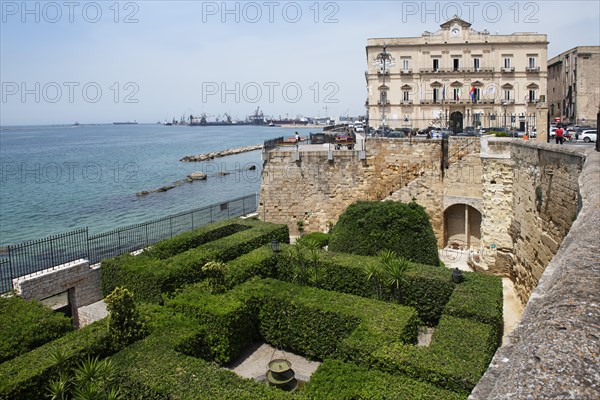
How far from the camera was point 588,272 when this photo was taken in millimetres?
3717

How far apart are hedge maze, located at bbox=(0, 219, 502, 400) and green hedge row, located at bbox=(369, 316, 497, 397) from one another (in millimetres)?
20

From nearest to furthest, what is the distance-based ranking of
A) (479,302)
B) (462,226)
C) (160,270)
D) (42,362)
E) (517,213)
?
(42,362)
(479,302)
(160,270)
(517,213)
(462,226)

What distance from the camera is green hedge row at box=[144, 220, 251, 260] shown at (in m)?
15.8

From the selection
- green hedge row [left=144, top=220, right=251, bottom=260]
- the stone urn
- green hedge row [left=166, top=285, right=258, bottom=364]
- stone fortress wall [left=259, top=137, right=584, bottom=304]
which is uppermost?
stone fortress wall [left=259, top=137, right=584, bottom=304]

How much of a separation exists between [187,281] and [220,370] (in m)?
5.66

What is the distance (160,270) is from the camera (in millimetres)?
13703

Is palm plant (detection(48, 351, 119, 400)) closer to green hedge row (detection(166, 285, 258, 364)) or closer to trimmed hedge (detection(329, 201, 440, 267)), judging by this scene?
green hedge row (detection(166, 285, 258, 364))

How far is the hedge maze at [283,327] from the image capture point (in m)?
8.24

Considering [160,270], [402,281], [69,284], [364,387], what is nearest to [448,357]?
[364,387]

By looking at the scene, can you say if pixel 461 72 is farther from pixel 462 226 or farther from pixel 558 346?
pixel 558 346

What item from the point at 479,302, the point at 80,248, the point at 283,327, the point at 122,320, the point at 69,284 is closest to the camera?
the point at 122,320

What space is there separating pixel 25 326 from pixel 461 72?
42053mm

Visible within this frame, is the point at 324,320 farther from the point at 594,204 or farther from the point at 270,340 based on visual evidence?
the point at 594,204

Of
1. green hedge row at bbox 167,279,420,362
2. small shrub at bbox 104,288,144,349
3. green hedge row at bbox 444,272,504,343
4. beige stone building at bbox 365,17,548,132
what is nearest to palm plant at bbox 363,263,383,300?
Answer: green hedge row at bbox 167,279,420,362
